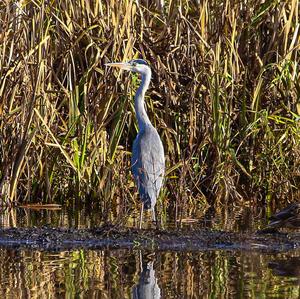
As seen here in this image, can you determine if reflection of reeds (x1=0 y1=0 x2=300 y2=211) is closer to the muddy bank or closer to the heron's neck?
the heron's neck

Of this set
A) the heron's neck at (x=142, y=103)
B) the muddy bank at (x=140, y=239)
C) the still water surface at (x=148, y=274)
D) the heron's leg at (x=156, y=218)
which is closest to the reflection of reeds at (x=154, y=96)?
the heron's neck at (x=142, y=103)

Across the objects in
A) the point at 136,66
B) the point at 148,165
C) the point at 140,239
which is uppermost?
the point at 136,66

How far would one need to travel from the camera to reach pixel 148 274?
6.40m

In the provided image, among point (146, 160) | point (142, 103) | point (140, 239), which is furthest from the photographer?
point (142, 103)

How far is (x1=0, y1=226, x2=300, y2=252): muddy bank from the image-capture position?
7.54 metres

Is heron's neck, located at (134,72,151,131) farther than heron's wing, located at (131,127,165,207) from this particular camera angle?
Yes

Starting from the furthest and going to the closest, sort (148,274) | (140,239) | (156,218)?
(156,218)
(140,239)
(148,274)

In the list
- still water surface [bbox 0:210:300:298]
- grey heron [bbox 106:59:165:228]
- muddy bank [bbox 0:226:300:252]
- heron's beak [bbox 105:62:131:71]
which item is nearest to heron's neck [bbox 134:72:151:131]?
grey heron [bbox 106:59:165:228]

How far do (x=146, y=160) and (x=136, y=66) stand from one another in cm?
108

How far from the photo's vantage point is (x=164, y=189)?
9.55m

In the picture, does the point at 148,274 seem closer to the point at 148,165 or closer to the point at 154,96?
the point at 148,165

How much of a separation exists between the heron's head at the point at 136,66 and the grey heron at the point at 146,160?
33 mm

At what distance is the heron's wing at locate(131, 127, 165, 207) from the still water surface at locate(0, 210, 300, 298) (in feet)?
4.26

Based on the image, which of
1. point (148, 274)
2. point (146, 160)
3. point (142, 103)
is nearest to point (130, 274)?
point (148, 274)
